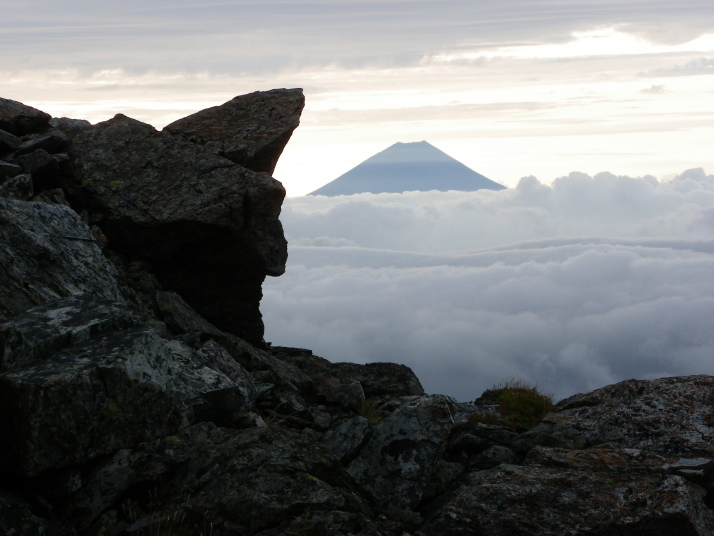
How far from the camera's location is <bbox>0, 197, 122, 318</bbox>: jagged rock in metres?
11.9

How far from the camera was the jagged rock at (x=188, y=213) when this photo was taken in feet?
62.4

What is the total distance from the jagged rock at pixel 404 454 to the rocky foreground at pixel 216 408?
0.04m

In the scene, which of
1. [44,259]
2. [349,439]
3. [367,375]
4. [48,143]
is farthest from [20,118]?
[349,439]

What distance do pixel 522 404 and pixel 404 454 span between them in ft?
21.5

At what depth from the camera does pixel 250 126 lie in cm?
2256

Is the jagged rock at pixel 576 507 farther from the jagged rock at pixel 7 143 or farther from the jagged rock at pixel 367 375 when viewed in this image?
the jagged rock at pixel 7 143

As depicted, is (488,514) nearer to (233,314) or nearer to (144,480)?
(144,480)

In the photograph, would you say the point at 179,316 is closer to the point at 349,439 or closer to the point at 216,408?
the point at 216,408

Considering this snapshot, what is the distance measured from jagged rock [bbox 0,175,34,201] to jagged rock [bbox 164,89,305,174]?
5.68 meters

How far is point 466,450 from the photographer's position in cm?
1404

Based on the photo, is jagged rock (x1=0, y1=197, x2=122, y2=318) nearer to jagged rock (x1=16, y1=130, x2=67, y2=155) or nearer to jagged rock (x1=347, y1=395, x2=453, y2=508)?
jagged rock (x1=16, y1=130, x2=67, y2=155)

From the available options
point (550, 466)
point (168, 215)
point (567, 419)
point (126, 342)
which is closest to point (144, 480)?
point (126, 342)

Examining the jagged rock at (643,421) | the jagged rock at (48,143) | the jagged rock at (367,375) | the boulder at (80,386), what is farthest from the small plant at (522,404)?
the jagged rock at (48,143)

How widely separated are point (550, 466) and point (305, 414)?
569 centimetres
